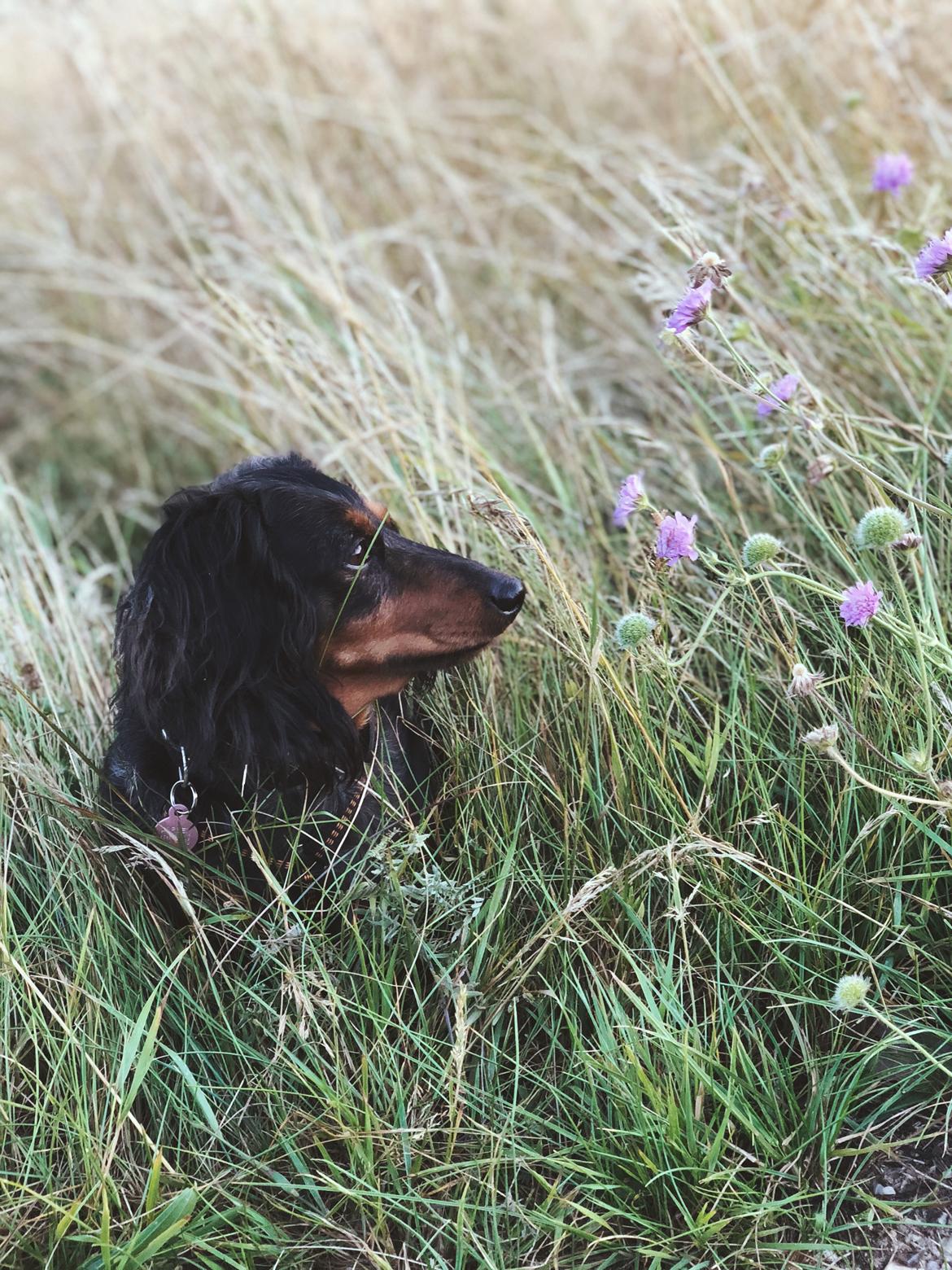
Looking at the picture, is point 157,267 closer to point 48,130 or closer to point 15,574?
point 48,130

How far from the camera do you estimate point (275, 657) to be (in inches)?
88.9

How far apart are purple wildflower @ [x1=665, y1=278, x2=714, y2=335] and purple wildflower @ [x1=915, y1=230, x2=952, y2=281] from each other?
0.99 ft

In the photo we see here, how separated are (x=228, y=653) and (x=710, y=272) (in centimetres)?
103

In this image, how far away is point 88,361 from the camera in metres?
4.88

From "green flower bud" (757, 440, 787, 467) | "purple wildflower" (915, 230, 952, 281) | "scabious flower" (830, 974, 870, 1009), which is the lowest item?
"scabious flower" (830, 974, 870, 1009)

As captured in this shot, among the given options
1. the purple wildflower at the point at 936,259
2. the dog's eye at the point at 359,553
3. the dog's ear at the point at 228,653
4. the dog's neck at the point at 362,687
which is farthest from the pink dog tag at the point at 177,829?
the purple wildflower at the point at 936,259

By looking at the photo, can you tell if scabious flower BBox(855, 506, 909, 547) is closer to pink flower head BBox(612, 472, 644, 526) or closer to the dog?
pink flower head BBox(612, 472, 644, 526)

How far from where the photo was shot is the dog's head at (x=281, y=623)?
2.23 metres

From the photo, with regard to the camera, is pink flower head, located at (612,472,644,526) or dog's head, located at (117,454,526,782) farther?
dog's head, located at (117,454,526,782)

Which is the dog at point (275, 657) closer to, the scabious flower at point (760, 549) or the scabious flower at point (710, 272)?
the scabious flower at point (760, 549)

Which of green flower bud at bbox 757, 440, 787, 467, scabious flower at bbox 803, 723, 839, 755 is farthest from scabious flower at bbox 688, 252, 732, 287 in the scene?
scabious flower at bbox 803, 723, 839, 755

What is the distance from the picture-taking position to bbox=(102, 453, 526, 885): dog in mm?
2227

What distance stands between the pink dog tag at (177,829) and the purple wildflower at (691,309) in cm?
111

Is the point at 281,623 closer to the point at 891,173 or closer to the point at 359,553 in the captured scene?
the point at 359,553
